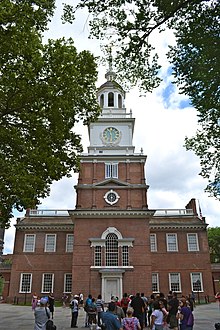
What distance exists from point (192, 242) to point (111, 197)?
12625 mm

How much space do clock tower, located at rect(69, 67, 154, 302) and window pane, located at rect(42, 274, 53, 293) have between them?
8.15 metres

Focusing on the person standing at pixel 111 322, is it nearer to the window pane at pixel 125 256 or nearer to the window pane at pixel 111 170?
the window pane at pixel 125 256

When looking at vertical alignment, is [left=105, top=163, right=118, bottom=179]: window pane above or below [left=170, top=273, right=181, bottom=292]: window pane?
above

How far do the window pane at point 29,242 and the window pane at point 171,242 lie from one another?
1625cm

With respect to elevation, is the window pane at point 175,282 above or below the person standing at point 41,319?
above

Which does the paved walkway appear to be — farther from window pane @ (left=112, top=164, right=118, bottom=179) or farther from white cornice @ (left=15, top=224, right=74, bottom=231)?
white cornice @ (left=15, top=224, right=74, bottom=231)

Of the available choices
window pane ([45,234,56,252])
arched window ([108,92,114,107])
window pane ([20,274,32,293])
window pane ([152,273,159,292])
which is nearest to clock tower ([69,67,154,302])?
arched window ([108,92,114,107])

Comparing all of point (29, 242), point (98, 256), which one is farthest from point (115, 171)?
point (29, 242)

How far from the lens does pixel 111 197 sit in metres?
32.2

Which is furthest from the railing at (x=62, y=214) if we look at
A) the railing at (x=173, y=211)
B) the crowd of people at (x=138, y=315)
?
the crowd of people at (x=138, y=315)

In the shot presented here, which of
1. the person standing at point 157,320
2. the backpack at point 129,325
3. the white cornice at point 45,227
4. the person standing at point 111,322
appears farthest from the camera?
the white cornice at point 45,227

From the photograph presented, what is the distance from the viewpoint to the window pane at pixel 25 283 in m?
35.2

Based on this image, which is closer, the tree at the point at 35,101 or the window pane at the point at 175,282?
the tree at the point at 35,101

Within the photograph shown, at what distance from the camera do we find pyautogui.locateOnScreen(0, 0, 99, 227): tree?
1050 centimetres
